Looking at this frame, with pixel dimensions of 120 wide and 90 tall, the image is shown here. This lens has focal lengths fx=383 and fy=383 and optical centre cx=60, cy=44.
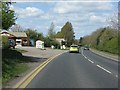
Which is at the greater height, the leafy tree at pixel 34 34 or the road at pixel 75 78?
the leafy tree at pixel 34 34

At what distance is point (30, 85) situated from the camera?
14.7 metres

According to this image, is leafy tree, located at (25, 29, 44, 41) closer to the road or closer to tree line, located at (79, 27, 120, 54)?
tree line, located at (79, 27, 120, 54)

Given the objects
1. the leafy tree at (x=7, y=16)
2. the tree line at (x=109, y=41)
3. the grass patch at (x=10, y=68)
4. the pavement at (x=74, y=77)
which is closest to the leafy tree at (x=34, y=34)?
the tree line at (x=109, y=41)

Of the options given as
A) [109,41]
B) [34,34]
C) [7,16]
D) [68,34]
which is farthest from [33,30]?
[7,16]

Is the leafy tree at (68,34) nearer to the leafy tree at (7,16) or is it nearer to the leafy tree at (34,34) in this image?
the leafy tree at (34,34)

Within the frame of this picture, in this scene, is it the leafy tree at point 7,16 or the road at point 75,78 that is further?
the leafy tree at point 7,16

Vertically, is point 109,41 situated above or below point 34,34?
below

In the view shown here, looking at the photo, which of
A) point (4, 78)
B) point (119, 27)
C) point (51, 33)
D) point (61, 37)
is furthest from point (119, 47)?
point (61, 37)

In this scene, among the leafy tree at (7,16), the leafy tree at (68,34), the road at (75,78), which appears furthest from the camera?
the leafy tree at (68,34)

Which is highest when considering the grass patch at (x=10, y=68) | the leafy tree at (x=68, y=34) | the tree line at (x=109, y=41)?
the leafy tree at (x=68, y=34)

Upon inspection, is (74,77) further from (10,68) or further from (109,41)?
(109,41)

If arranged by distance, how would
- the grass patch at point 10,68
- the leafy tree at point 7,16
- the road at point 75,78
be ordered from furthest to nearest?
the leafy tree at point 7,16 < the grass patch at point 10,68 < the road at point 75,78

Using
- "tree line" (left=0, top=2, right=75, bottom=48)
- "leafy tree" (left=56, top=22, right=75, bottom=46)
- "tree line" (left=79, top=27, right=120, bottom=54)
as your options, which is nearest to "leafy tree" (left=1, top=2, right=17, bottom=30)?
"tree line" (left=0, top=2, right=75, bottom=48)

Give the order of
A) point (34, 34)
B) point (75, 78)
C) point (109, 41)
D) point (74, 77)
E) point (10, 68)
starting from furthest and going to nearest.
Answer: point (34, 34) → point (109, 41) → point (10, 68) → point (74, 77) → point (75, 78)
